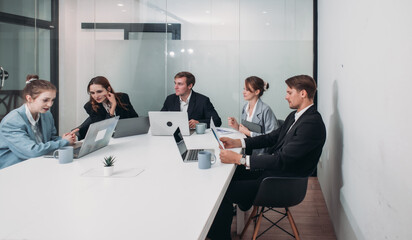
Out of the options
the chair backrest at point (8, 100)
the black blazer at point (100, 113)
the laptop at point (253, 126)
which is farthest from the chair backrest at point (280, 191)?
the chair backrest at point (8, 100)

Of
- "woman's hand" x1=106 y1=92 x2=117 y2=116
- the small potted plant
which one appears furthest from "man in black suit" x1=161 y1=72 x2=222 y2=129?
the small potted plant

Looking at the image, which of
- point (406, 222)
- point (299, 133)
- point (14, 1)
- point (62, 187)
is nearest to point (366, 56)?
point (299, 133)

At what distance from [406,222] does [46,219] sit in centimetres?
133

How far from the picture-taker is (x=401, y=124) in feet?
4.48

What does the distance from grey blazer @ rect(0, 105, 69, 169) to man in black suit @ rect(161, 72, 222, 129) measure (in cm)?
182

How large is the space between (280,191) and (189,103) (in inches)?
84.5

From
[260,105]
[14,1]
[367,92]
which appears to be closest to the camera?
[367,92]

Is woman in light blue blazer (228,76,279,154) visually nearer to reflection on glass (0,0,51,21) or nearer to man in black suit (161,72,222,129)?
man in black suit (161,72,222,129)

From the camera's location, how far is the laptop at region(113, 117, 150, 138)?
3213 mm

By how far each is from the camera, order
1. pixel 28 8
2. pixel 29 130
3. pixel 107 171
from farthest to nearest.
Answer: pixel 28 8 < pixel 29 130 < pixel 107 171

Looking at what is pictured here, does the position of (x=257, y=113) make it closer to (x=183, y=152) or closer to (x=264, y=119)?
(x=264, y=119)

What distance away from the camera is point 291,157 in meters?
2.29

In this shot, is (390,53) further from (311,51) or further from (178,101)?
(311,51)

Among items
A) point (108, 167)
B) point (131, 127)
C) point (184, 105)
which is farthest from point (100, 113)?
point (108, 167)
